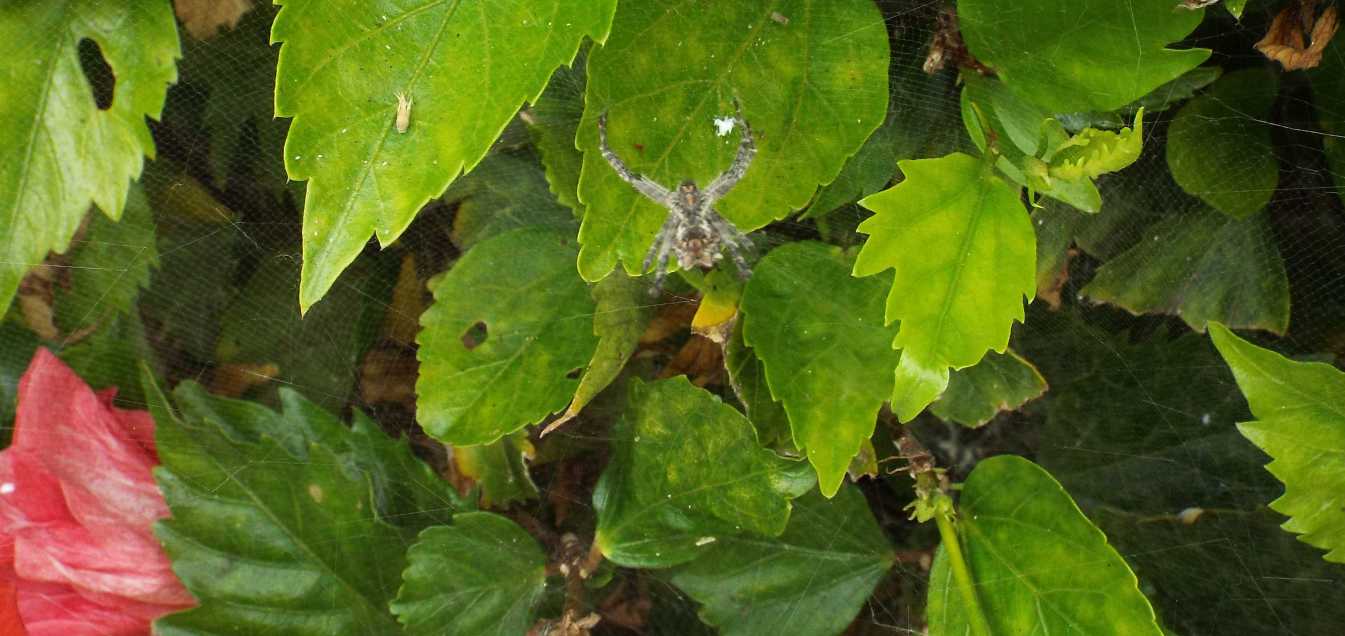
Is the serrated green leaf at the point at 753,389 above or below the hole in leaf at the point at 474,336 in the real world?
below

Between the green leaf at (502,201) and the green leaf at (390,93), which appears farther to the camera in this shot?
the green leaf at (502,201)

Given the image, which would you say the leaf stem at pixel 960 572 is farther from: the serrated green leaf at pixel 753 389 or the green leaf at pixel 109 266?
the green leaf at pixel 109 266

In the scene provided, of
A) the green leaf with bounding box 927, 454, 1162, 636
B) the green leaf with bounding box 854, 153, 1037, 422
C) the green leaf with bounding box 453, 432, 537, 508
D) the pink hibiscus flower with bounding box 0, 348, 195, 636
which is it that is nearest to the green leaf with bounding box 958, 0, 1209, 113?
the green leaf with bounding box 854, 153, 1037, 422

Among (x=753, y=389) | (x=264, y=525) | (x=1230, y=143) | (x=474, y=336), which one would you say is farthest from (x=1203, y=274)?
(x=264, y=525)

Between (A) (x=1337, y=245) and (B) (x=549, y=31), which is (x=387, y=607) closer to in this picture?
(B) (x=549, y=31)

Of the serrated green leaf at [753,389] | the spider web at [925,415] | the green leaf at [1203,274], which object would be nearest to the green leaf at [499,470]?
the spider web at [925,415]

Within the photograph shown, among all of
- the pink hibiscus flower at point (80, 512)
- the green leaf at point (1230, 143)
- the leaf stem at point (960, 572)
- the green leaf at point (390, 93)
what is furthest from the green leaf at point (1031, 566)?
the pink hibiscus flower at point (80, 512)

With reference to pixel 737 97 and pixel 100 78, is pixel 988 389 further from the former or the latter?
pixel 100 78

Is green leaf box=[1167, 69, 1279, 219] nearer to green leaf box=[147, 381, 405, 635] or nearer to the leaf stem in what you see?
the leaf stem

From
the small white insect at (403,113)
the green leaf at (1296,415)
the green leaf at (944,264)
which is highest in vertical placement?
the small white insect at (403,113)
